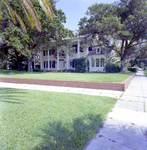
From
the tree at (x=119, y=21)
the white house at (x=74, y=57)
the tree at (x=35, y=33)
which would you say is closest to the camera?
the tree at (x=35, y=33)

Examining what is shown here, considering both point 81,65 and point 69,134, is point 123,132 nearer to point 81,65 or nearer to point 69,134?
point 69,134

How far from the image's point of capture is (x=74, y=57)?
23578 millimetres

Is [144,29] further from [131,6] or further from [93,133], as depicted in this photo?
[93,133]

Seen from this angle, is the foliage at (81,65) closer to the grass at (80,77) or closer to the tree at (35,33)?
the tree at (35,33)

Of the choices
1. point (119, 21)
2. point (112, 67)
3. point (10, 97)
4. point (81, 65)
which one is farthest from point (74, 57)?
point (10, 97)

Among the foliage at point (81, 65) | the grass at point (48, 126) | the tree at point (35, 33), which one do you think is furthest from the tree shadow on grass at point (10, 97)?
the foliage at point (81, 65)

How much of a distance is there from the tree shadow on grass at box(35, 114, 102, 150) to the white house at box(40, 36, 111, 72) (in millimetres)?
18154

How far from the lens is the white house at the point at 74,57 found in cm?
2188

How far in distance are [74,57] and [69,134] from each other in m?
21.6

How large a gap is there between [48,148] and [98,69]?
20958 millimetres

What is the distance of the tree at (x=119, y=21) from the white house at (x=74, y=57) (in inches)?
96.1

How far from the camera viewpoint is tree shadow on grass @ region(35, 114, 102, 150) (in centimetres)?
220

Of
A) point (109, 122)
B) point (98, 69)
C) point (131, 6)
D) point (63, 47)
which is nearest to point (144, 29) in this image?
point (131, 6)

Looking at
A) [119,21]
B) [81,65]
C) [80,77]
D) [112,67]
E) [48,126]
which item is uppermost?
[119,21]
